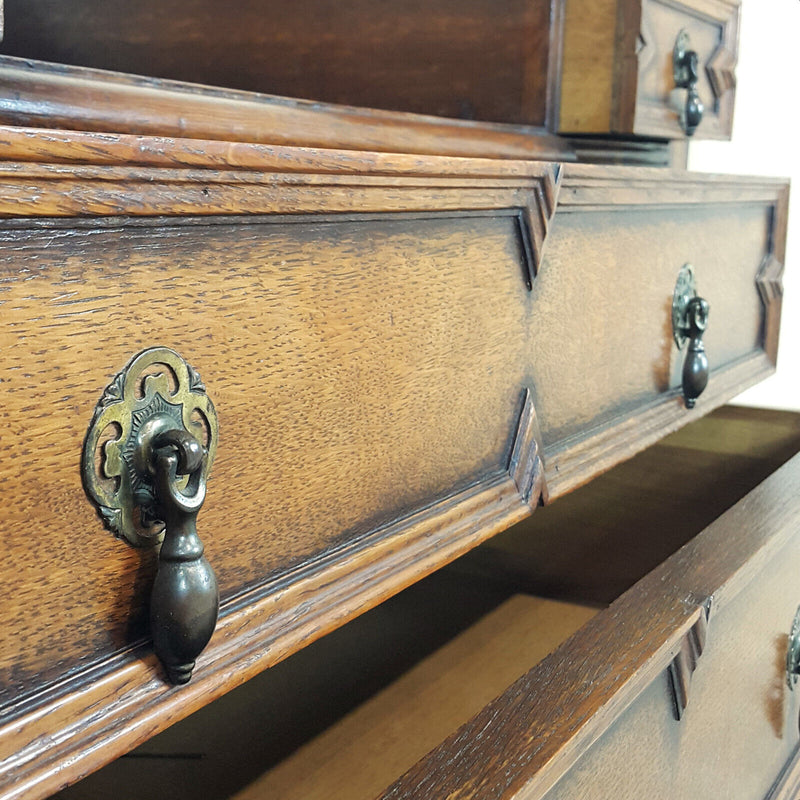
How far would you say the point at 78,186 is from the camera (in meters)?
0.27

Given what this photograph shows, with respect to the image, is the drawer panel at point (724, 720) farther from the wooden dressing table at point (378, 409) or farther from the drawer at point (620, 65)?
the drawer at point (620, 65)

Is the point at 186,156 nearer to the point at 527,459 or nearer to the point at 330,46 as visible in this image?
the point at 527,459

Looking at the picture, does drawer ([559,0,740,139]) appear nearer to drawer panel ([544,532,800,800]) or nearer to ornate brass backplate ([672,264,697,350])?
ornate brass backplate ([672,264,697,350])

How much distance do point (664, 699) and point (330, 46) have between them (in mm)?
501

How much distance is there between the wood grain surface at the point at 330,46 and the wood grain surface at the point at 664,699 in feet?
1.10

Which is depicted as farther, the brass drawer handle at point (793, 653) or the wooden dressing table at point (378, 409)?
the brass drawer handle at point (793, 653)

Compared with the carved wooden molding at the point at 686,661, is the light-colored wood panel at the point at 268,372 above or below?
above

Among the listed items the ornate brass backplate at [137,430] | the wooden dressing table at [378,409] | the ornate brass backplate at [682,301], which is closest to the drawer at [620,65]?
the wooden dressing table at [378,409]

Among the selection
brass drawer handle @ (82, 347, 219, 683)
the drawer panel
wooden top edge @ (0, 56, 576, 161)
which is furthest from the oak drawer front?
wooden top edge @ (0, 56, 576, 161)

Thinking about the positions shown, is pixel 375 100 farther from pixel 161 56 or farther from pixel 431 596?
pixel 431 596

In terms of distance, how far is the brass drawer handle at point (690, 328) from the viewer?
753mm

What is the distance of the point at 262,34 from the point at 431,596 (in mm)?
479

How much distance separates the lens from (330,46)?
2.34ft

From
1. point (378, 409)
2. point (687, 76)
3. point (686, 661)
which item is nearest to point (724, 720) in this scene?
point (686, 661)
